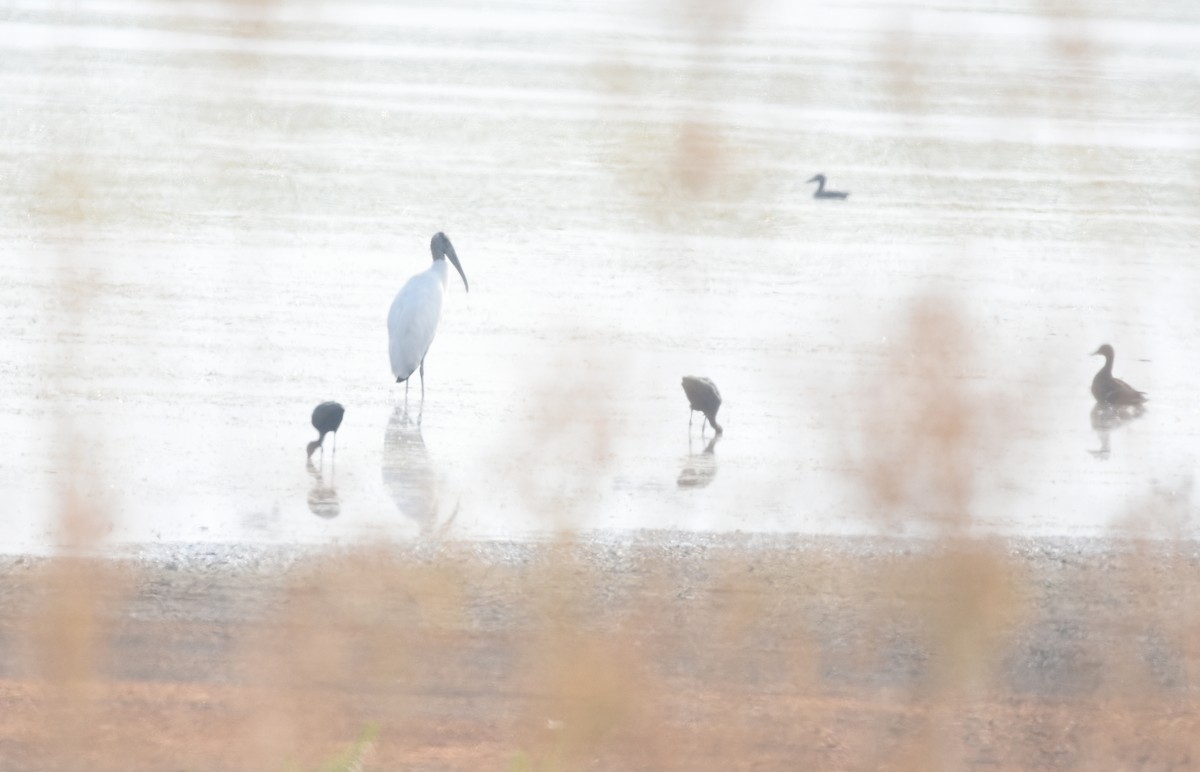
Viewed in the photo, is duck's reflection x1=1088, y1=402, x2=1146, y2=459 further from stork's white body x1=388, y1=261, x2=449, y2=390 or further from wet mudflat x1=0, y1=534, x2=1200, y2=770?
stork's white body x1=388, y1=261, x2=449, y2=390

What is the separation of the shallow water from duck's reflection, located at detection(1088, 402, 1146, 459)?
47mm

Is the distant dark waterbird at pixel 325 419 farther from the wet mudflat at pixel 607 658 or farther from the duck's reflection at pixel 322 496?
the wet mudflat at pixel 607 658

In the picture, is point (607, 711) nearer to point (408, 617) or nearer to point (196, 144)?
point (408, 617)

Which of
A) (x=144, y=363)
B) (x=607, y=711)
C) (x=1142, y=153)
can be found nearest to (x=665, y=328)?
(x=144, y=363)

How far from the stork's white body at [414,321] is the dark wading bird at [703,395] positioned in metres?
1.12

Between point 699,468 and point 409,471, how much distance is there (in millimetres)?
997

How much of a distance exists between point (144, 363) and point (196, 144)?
4.34 meters

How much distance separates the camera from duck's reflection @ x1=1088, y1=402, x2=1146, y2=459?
652 cm

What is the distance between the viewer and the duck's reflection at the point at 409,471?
17.3 ft

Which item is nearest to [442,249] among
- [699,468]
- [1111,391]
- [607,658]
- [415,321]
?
[415,321]

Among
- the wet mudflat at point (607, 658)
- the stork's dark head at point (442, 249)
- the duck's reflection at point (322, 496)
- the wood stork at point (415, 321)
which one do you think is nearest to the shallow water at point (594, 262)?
the duck's reflection at point (322, 496)

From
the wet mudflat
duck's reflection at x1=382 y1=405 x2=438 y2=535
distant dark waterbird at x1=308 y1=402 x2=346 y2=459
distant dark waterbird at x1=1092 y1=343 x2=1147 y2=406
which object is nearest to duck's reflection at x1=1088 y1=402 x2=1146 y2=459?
distant dark waterbird at x1=1092 y1=343 x2=1147 y2=406

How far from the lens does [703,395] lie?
6.11 meters

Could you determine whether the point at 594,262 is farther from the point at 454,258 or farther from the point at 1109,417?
the point at 1109,417
